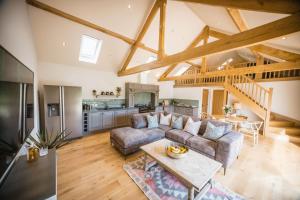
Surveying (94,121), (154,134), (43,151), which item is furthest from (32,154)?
(94,121)

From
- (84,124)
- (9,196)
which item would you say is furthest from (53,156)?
(84,124)

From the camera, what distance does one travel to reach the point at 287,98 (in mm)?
4852

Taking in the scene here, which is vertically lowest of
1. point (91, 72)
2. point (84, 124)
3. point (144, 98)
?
point (84, 124)

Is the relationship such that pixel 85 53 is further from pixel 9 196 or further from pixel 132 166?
pixel 9 196

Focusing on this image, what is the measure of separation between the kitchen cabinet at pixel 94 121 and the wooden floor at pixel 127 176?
3.18 feet

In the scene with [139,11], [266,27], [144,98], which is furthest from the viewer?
[144,98]

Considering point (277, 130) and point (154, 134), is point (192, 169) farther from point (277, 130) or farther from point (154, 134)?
point (277, 130)

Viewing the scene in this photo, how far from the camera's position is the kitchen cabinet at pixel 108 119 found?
184 inches

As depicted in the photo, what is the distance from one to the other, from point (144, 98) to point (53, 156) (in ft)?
17.6

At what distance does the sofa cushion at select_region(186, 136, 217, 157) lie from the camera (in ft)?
8.41

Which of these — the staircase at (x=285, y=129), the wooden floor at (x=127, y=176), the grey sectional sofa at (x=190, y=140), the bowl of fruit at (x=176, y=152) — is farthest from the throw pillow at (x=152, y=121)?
the staircase at (x=285, y=129)

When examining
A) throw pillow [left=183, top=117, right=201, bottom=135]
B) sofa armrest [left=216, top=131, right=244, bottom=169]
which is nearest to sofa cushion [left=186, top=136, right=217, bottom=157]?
sofa armrest [left=216, top=131, right=244, bottom=169]

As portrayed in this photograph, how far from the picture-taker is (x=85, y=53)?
14.2 feet

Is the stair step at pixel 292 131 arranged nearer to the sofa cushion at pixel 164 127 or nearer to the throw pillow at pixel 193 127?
the throw pillow at pixel 193 127
